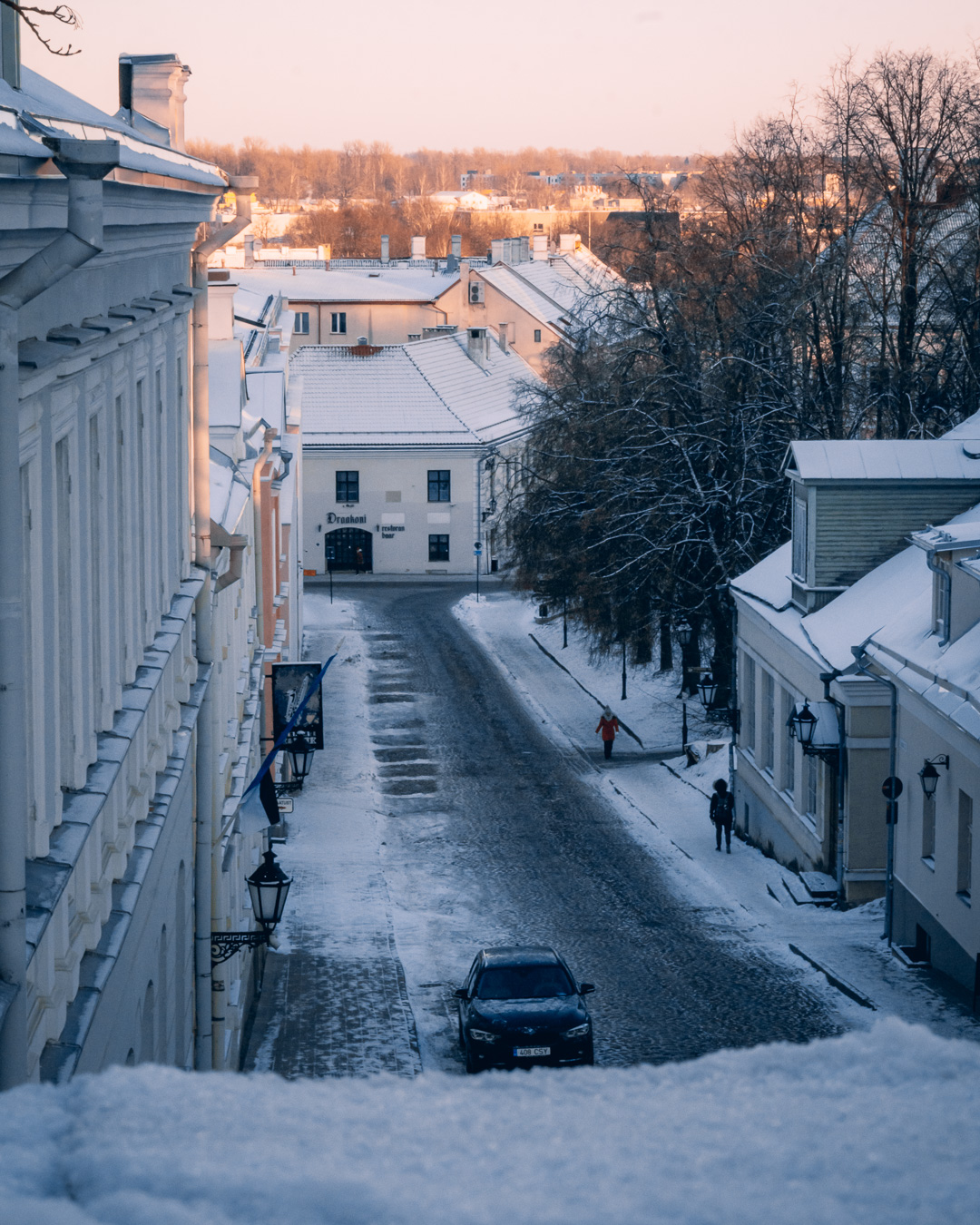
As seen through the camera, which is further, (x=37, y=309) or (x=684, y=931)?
(x=684, y=931)

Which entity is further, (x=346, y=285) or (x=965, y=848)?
(x=346, y=285)

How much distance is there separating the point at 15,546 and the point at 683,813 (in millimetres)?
24448

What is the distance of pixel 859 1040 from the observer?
2436mm

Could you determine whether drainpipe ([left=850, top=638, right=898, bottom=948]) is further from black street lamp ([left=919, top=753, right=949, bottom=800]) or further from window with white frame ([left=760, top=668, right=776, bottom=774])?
window with white frame ([left=760, top=668, right=776, bottom=774])

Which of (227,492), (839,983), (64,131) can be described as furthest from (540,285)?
(64,131)

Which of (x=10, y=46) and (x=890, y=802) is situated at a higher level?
(x=10, y=46)

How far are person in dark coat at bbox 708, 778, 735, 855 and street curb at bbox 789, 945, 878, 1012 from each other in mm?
5457

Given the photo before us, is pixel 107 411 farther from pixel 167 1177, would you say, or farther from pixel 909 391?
pixel 909 391

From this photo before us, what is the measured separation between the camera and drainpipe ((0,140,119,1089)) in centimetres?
502

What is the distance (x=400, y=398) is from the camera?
59500 millimetres

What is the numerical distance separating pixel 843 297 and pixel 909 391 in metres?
2.57

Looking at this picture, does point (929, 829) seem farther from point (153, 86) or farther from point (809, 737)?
point (153, 86)

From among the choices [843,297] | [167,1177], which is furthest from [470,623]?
[167,1177]

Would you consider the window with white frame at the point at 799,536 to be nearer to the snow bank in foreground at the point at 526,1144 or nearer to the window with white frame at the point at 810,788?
the window with white frame at the point at 810,788
